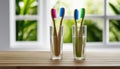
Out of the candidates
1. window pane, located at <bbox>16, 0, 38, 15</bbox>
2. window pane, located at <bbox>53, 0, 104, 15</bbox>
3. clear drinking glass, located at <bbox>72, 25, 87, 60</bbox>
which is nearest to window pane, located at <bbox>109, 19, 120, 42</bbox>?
window pane, located at <bbox>53, 0, 104, 15</bbox>

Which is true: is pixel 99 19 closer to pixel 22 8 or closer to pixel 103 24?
pixel 103 24

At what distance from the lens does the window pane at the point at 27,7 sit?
7.52 ft

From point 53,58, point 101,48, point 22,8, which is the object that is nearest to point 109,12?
point 101,48

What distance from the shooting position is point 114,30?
7.68ft

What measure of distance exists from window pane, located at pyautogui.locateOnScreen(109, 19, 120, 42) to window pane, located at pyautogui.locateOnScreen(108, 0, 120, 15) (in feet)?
0.24

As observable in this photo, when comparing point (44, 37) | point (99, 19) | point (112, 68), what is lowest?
point (112, 68)

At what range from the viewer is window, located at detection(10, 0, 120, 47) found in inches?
89.4

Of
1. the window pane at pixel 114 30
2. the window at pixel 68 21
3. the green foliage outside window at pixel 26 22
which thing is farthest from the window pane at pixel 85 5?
the green foliage outside window at pixel 26 22

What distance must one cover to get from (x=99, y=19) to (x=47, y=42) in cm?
48

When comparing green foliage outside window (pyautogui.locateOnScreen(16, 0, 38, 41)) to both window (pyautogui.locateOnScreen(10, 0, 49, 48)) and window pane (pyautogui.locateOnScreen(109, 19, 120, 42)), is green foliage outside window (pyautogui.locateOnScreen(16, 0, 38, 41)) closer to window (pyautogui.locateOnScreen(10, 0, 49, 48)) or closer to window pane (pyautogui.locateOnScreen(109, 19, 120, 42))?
window (pyautogui.locateOnScreen(10, 0, 49, 48))

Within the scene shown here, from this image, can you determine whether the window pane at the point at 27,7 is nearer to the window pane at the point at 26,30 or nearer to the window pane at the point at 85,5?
the window pane at the point at 26,30

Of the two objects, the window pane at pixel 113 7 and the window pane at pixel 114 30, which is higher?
the window pane at pixel 113 7

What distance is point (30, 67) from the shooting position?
4.48 ft

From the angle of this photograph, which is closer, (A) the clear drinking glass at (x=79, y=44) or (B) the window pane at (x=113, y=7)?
(A) the clear drinking glass at (x=79, y=44)
